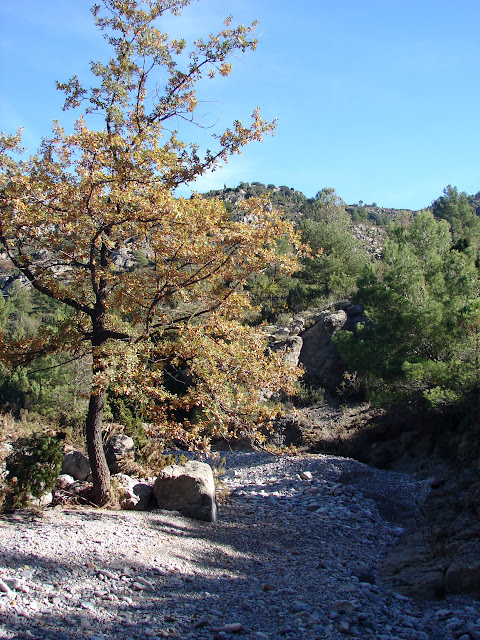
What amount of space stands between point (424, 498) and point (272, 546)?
4149mm

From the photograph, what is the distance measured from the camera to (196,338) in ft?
20.7

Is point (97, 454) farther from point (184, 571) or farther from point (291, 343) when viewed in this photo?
point (291, 343)

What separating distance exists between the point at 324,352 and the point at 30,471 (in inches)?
563

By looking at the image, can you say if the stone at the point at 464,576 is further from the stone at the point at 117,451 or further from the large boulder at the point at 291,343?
the large boulder at the point at 291,343

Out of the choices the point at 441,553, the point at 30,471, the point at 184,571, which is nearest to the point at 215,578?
the point at 184,571

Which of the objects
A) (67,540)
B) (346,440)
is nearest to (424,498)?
(346,440)

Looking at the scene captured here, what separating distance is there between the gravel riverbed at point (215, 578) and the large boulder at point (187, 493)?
25 cm

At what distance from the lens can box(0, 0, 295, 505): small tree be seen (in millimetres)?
6090

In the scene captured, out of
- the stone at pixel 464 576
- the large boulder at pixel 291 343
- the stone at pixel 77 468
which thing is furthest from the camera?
the large boulder at pixel 291 343

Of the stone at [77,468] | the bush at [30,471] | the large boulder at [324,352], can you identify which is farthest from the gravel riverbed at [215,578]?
the large boulder at [324,352]

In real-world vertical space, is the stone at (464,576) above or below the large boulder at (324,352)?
below

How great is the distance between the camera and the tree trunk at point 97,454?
24.5 feet

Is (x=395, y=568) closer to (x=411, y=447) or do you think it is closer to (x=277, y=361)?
(x=277, y=361)

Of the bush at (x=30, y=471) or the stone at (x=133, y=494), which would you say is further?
the stone at (x=133, y=494)
